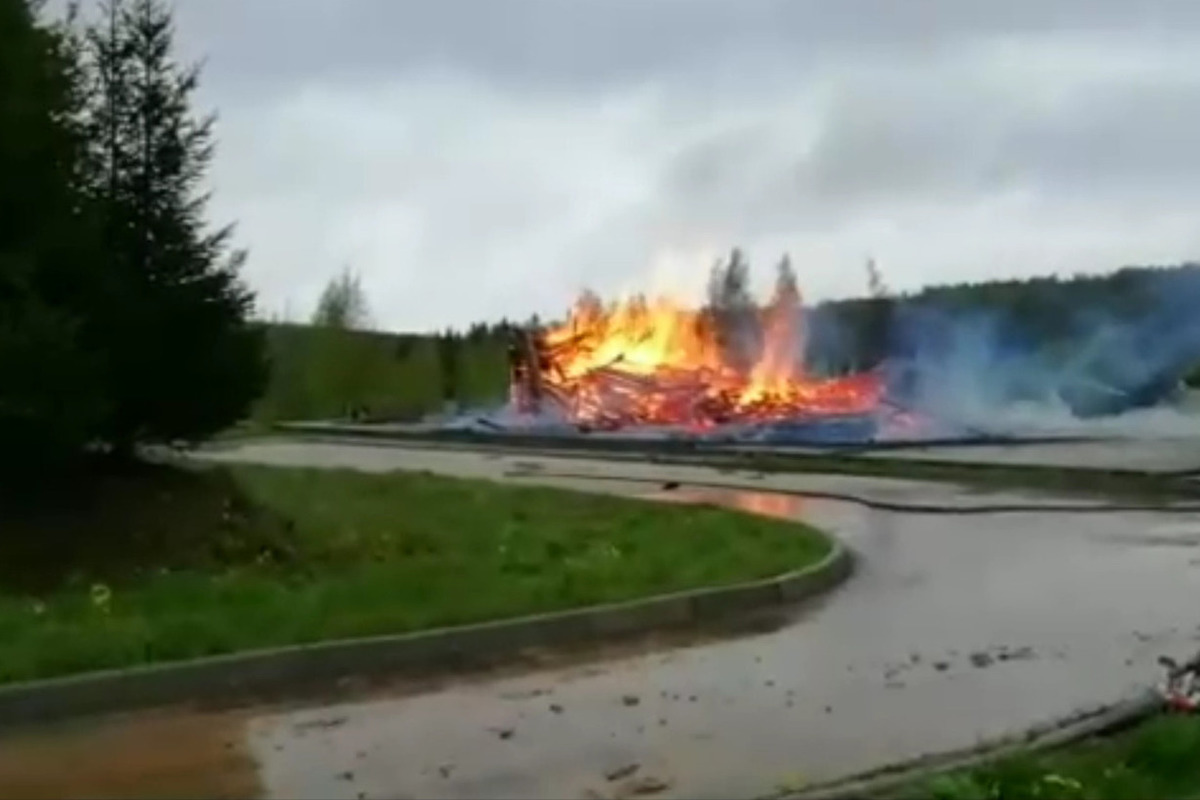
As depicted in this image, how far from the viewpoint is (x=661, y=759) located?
29.3 feet

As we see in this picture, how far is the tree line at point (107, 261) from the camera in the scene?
15547 mm

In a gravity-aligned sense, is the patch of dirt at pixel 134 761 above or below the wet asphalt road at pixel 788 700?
below

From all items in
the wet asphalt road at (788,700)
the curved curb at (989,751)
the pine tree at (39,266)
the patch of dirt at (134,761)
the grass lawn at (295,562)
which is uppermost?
the pine tree at (39,266)

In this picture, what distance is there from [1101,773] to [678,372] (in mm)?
41696

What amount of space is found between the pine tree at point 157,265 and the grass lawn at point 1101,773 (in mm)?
10595

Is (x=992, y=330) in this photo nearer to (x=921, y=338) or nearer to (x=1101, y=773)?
(x=921, y=338)

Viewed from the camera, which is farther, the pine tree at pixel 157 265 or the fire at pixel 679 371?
the fire at pixel 679 371

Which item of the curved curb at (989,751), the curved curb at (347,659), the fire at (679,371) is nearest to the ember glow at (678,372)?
the fire at (679,371)

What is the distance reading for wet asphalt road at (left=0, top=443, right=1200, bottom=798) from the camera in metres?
8.67

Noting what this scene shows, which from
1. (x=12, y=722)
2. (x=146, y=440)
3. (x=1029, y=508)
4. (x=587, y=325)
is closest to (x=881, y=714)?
(x=12, y=722)

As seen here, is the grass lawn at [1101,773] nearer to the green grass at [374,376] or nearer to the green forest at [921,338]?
the green forest at [921,338]

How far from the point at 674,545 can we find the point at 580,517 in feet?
11.5

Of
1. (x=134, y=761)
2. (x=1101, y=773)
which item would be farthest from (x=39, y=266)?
(x=1101, y=773)

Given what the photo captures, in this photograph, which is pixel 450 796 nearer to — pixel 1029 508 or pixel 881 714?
pixel 881 714
